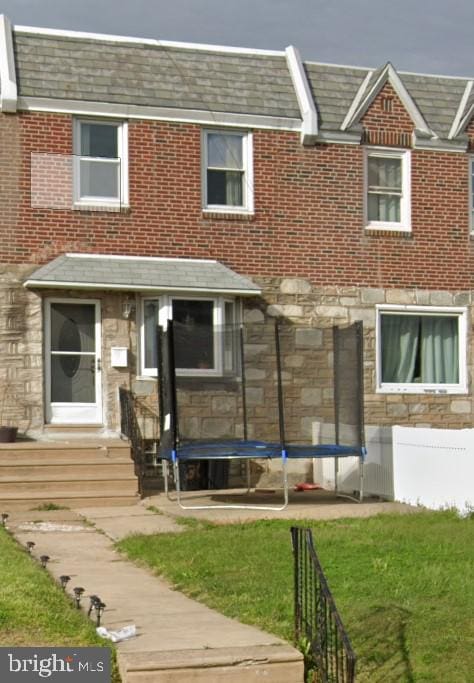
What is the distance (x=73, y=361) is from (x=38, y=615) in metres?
10.5

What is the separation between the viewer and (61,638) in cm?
769

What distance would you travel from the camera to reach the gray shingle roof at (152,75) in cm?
1881

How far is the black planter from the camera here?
57.0 feet

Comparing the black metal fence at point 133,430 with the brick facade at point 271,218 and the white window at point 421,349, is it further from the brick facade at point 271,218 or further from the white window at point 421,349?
the white window at point 421,349

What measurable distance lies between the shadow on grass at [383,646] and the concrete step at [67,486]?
25.4ft

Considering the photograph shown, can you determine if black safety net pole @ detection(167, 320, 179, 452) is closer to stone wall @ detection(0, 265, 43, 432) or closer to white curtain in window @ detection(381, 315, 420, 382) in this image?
stone wall @ detection(0, 265, 43, 432)

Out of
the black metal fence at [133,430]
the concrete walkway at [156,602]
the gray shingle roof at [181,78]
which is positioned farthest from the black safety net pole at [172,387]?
the gray shingle roof at [181,78]

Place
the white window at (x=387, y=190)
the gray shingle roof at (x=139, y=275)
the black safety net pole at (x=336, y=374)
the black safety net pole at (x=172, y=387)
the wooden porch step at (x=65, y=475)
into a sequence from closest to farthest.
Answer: the black safety net pole at (x=172, y=387) < the wooden porch step at (x=65, y=475) < the black safety net pole at (x=336, y=374) < the gray shingle roof at (x=139, y=275) < the white window at (x=387, y=190)

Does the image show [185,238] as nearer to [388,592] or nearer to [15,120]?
[15,120]

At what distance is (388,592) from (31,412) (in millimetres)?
9610

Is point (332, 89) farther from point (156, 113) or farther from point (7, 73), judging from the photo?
point (7, 73)

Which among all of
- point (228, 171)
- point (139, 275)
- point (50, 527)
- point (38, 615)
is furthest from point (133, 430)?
point (38, 615)

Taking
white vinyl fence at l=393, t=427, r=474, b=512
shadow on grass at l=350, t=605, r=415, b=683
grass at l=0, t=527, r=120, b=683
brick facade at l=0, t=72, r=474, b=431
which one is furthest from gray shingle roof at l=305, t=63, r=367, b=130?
shadow on grass at l=350, t=605, r=415, b=683

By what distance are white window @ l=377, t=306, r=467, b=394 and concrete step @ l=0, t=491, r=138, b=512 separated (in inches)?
230
